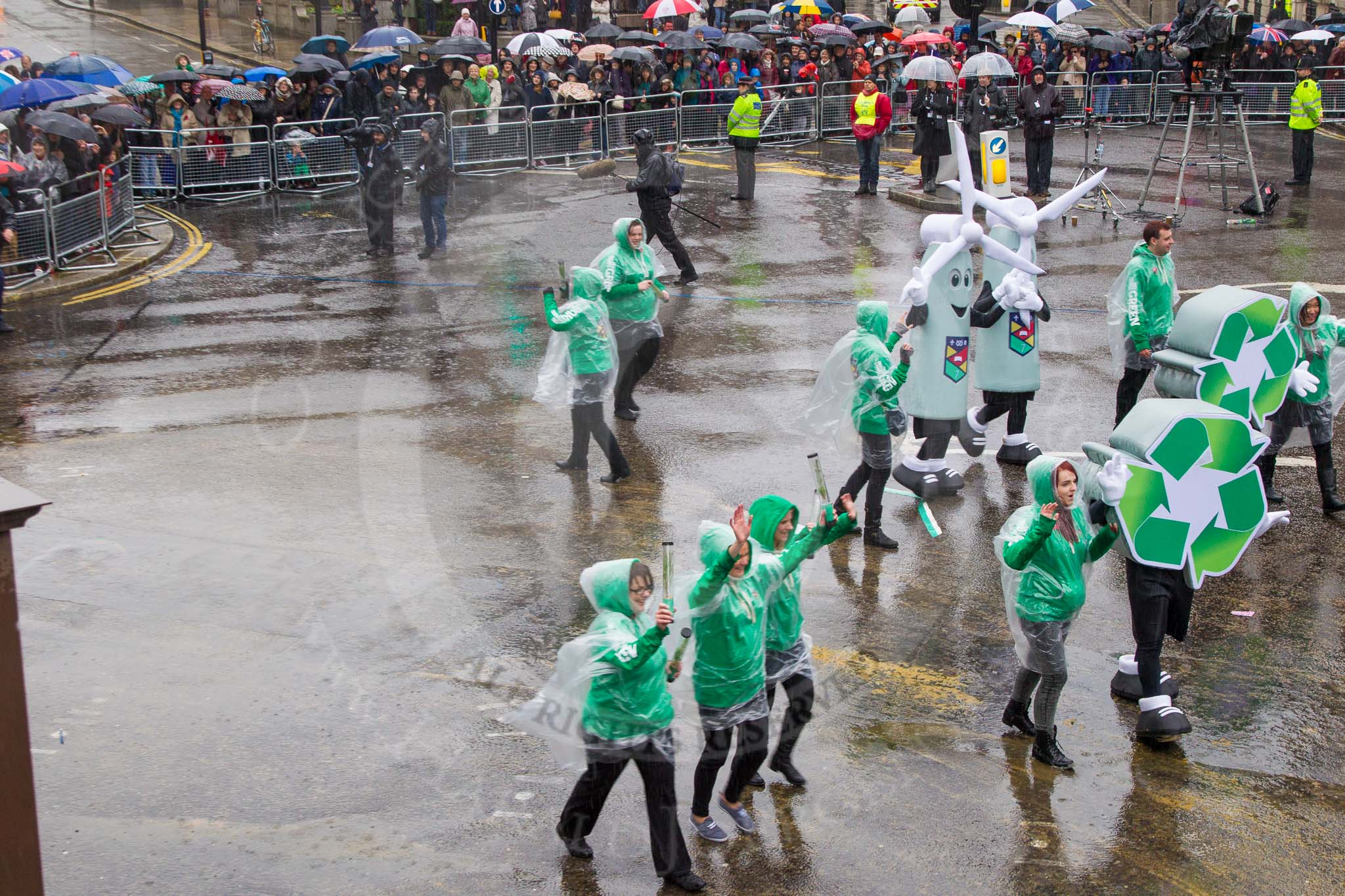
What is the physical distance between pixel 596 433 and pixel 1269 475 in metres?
4.87

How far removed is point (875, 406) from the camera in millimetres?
9422

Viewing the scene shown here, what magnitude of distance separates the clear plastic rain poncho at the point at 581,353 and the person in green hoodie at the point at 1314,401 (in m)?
4.67

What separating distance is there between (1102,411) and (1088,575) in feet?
17.8

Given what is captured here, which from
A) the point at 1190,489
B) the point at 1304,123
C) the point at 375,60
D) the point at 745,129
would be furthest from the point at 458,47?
the point at 1190,489

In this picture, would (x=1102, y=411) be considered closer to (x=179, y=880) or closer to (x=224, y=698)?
(x=224, y=698)

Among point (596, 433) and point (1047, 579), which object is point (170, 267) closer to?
point (596, 433)

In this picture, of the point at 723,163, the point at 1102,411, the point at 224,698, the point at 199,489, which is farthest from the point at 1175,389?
the point at 723,163

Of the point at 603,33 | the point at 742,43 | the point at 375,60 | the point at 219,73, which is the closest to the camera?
the point at 375,60

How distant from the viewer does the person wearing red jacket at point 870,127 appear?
21141 mm

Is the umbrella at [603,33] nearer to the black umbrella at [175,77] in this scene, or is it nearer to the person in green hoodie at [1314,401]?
the black umbrella at [175,77]

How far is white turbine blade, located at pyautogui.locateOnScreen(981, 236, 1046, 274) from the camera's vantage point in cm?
1054

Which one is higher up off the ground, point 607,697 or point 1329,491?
point 607,697

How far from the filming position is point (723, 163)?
24703 mm

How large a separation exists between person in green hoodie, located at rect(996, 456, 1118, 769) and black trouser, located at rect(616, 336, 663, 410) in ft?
17.8
